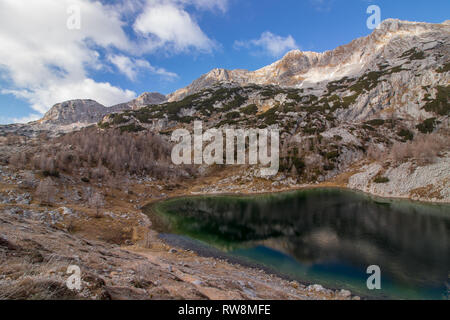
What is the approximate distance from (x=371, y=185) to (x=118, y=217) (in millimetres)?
97181

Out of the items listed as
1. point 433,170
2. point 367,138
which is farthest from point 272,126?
point 433,170

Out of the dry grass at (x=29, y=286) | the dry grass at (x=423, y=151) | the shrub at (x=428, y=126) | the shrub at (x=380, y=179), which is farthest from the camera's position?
the shrub at (x=428, y=126)

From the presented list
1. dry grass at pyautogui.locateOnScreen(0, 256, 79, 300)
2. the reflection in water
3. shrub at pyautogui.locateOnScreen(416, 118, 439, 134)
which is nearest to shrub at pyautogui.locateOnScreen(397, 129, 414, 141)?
shrub at pyautogui.locateOnScreen(416, 118, 439, 134)

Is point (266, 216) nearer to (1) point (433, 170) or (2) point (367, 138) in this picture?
(1) point (433, 170)

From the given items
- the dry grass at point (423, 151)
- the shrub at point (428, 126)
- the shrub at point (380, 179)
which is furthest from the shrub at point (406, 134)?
the shrub at point (380, 179)

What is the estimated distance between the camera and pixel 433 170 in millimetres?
74188

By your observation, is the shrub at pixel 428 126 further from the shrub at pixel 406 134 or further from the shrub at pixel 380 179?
the shrub at pixel 380 179

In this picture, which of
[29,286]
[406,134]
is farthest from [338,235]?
[406,134]

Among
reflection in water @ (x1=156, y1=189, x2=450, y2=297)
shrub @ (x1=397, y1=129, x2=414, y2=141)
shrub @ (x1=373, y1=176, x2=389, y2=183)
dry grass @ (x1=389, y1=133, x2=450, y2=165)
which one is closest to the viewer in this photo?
reflection in water @ (x1=156, y1=189, x2=450, y2=297)

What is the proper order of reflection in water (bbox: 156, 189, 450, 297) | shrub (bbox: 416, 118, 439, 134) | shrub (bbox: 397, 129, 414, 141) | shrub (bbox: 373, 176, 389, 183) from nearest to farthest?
reflection in water (bbox: 156, 189, 450, 297) → shrub (bbox: 373, 176, 389, 183) → shrub (bbox: 416, 118, 439, 134) → shrub (bbox: 397, 129, 414, 141)

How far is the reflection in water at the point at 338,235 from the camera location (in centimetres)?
2827

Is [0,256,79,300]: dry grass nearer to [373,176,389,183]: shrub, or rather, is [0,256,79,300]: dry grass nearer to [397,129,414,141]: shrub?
[373,176,389,183]: shrub

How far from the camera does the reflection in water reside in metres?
28.3

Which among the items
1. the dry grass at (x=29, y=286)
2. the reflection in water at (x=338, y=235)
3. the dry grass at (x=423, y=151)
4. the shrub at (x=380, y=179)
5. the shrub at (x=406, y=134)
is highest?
the shrub at (x=406, y=134)
